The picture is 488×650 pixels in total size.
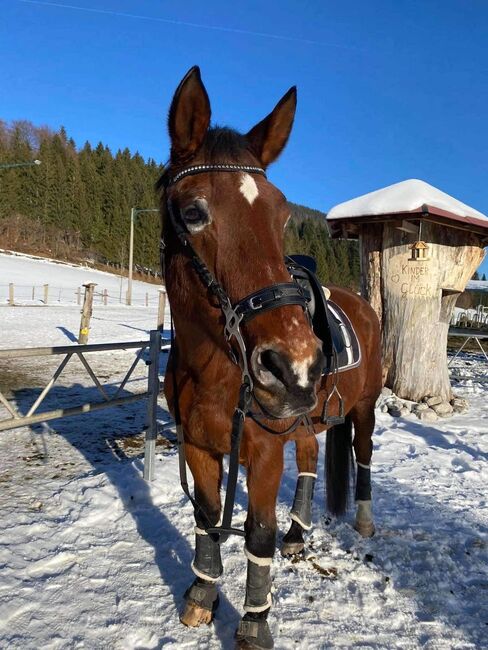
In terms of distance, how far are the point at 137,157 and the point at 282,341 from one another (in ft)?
273

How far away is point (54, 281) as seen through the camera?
39188 millimetres

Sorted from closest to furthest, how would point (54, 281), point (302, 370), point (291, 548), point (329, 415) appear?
1. point (302, 370)
2. point (329, 415)
3. point (291, 548)
4. point (54, 281)

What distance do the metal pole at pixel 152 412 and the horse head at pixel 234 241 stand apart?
2201mm

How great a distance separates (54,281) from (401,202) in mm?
38601

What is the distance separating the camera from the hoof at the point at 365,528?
3.29 m

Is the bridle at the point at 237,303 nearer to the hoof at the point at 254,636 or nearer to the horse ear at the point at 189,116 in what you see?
the horse ear at the point at 189,116

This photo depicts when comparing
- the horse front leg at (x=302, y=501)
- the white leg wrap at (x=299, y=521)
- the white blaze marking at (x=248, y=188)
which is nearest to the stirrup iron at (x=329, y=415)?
the horse front leg at (x=302, y=501)

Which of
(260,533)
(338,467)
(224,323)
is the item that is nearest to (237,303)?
(224,323)

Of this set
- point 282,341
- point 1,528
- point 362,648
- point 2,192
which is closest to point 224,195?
point 282,341

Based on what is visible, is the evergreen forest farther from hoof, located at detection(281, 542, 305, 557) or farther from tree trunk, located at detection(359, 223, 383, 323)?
hoof, located at detection(281, 542, 305, 557)

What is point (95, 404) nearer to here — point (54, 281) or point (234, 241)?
point (234, 241)

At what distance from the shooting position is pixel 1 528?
314cm

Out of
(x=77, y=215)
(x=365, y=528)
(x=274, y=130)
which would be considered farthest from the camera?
(x=77, y=215)

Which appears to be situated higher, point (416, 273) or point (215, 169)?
point (416, 273)
